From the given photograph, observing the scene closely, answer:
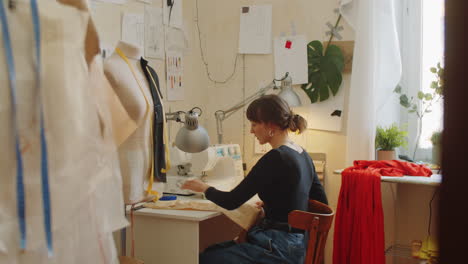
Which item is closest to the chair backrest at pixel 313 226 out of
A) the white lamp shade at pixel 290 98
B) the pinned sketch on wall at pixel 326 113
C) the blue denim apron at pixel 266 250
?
the blue denim apron at pixel 266 250

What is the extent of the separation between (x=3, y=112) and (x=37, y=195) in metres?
0.17

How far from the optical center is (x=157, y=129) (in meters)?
1.64

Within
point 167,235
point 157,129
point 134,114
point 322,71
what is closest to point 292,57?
point 322,71

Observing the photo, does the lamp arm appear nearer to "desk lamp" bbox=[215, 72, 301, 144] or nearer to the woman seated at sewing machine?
"desk lamp" bbox=[215, 72, 301, 144]

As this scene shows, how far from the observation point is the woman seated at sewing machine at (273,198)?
6.24 feet

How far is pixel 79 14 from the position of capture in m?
1.06

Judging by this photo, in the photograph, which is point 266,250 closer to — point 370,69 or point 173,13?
point 370,69

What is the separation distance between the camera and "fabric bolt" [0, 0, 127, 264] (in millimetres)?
934

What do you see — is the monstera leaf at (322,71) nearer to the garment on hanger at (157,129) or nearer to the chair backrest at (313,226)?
the chair backrest at (313,226)

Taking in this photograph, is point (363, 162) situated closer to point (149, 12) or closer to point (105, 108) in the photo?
point (149, 12)

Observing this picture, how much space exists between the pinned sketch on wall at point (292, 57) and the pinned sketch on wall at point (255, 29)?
8 cm

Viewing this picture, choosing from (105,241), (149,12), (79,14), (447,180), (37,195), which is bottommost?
(105,241)

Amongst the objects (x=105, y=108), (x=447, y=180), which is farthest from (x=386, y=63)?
(x=447, y=180)

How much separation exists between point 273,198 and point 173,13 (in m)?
1.48
